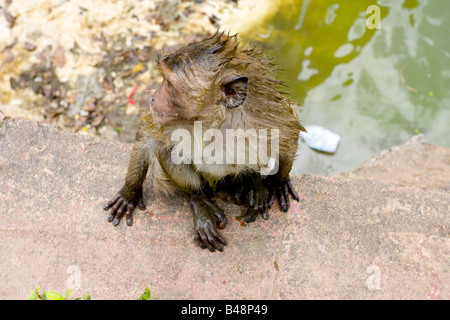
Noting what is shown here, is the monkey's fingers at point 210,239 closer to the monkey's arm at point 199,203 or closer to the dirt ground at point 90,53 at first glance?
the monkey's arm at point 199,203

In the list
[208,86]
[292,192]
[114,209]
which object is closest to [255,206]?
[292,192]

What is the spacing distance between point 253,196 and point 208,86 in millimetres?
1324

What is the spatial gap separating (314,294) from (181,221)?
128 centimetres

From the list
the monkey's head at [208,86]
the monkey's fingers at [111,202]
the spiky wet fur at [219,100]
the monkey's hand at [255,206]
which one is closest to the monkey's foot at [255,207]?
the monkey's hand at [255,206]

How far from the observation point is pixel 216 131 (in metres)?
3.23

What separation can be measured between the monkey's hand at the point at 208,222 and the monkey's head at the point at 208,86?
102 cm

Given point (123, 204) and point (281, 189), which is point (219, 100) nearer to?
point (281, 189)

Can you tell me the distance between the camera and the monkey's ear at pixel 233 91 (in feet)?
9.54

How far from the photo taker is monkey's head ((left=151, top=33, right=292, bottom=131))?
117 inches

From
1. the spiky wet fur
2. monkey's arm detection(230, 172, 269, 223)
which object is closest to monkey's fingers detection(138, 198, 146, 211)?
the spiky wet fur

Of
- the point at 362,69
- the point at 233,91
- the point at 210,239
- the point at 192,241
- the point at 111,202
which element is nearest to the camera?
the point at 233,91

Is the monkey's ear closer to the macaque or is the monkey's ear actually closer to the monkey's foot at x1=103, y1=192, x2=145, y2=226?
the macaque

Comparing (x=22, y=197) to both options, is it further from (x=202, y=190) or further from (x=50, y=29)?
(x=50, y=29)

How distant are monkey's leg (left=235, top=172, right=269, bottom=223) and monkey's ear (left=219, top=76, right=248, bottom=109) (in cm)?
113
